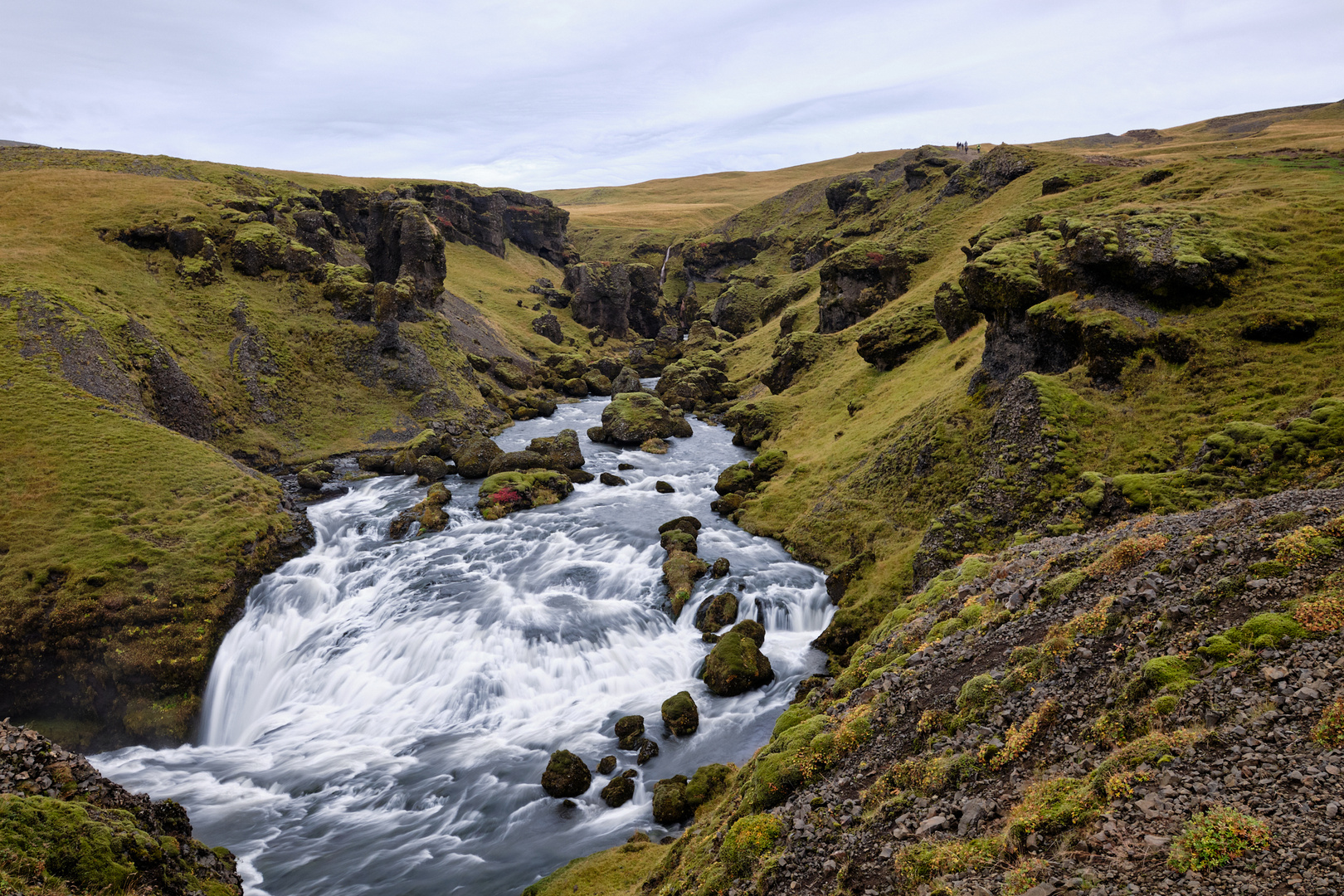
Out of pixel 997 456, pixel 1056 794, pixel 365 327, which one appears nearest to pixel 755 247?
pixel 365 327

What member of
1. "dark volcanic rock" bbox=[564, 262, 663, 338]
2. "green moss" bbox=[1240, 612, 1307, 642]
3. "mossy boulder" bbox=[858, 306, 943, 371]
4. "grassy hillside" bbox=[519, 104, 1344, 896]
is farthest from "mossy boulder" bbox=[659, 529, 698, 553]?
"dark volcanic rock" bbox=[564, 262, 663, 338]

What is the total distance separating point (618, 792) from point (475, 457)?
34.8 meters

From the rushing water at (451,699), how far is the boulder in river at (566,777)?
35cm

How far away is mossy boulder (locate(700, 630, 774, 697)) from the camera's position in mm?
24516

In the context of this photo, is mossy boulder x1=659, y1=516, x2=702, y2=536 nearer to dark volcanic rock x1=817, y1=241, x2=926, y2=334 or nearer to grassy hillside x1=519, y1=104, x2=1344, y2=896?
grassy hillside x1=519, y1=104, x2=1344, y2=896

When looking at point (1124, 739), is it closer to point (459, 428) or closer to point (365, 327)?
point (459, 428)

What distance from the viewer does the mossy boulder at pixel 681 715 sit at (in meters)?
22.5

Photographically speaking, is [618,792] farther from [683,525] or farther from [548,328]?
[548,328]

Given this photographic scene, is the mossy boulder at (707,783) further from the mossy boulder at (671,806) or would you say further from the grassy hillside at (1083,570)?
the grassy hillside at (1083,570)

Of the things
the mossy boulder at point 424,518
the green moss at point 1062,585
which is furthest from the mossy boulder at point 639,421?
the green moss at point 1062,585

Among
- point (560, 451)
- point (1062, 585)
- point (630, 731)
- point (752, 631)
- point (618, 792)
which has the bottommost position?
point (618, 792)

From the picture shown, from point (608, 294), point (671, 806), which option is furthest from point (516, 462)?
point (608, 294)

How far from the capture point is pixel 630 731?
22.5 metres

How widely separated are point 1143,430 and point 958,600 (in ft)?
41.2
